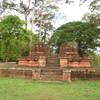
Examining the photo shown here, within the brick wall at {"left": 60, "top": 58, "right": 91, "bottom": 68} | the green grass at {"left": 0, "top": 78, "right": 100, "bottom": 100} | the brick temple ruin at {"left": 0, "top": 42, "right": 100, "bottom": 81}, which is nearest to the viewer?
the green grass at {"left": 0, "top": 78, "right": 100, "bottom": 100}

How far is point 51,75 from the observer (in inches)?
379

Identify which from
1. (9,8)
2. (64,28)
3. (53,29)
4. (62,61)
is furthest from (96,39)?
(62,61)

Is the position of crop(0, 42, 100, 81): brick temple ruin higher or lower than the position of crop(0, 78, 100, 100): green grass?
higher

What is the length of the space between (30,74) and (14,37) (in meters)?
5.67

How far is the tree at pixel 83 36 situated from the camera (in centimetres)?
2311

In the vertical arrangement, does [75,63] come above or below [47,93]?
above

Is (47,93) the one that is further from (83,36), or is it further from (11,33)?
(83,36)

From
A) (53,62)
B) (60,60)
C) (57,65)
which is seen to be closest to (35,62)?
(53,62)

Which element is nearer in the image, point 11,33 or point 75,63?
point 75,63

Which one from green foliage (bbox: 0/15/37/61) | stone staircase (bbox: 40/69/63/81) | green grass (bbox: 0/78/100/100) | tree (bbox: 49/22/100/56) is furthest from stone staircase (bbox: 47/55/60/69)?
tree (bbox: 49/22/100/56)

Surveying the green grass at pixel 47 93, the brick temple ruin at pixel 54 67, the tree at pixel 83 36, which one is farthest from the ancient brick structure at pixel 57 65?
the tree at pixel 83 36

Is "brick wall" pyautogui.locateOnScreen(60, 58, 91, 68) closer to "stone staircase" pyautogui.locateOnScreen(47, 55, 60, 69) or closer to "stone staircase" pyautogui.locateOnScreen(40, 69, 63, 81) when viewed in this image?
"stone staircase" pyautogui.locateOnScreen(47, 55, 60, 69)

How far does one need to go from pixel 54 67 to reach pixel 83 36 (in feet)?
42.3

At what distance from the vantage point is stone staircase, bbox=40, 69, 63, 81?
9.43m
